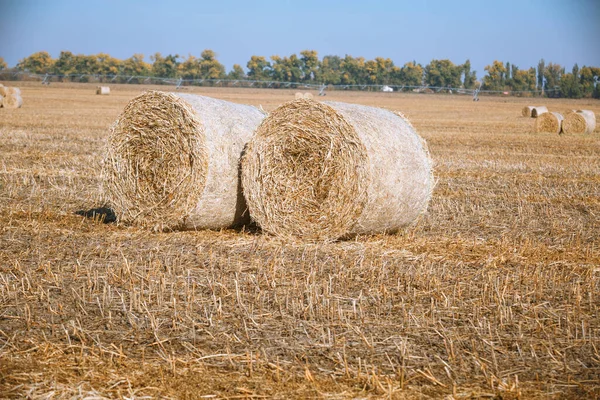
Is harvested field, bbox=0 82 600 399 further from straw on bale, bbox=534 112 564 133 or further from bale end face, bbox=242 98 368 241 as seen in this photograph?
straw on bale, bbox=534 112 564 133

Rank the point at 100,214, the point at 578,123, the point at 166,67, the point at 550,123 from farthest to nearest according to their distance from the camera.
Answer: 1. the point at 166,67
2. the point at 550,123
3. the point at 578,123
4. the point at 100,214

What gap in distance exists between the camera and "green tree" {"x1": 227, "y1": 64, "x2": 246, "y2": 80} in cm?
8209

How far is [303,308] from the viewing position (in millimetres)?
5312

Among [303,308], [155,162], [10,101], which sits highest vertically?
[10,101]

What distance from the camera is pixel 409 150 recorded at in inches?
309

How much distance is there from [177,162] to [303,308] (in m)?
3.08

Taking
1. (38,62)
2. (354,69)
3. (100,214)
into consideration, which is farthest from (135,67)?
(100,214)

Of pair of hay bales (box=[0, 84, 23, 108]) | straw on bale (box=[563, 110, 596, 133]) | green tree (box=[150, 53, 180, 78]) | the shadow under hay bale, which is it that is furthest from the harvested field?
green tree (box=[150, 53, 180, 78])

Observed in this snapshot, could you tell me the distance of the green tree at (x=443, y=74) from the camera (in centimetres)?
8075

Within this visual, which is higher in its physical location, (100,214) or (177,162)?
(177,162)

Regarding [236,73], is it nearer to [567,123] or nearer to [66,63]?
[66,63]

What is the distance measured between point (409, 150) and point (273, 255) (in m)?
1.89

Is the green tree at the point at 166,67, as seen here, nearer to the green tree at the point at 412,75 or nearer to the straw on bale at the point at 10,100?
the green tree at the point at 412,75

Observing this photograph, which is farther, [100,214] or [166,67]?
[166,67]
